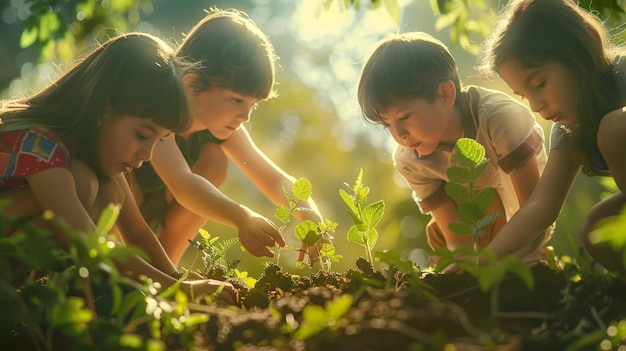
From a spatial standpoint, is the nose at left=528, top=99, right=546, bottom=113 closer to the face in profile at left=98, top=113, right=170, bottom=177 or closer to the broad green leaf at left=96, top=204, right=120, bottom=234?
the face in profile at left=98, top=113, right=170, bottom=177

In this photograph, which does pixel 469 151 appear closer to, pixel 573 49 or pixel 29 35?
pixel 573 49

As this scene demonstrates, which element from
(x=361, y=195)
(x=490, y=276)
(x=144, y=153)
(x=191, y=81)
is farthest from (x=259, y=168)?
(x=490, y=276)

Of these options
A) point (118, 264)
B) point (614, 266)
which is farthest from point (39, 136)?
point (614, 266)

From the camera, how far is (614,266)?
7.49ft

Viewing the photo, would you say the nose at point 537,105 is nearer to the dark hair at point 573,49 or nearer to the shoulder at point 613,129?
the dark hair at point 573,49

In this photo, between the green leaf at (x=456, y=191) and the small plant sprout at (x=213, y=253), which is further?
the small plant sprout at (x=213, y=253)

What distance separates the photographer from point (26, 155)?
203 cm

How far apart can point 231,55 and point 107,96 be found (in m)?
1.37

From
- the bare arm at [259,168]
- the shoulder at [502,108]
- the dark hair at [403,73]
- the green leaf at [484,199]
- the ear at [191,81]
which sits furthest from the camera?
the bare arm at [259,168]

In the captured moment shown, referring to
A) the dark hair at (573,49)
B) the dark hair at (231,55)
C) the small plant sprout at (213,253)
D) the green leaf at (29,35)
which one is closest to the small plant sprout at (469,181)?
the small plant sprout at (213,253)

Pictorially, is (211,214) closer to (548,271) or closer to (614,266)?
(614,266)

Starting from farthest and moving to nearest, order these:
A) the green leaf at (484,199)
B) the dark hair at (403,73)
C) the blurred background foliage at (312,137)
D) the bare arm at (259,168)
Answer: the blurred background foliage at (312,137) → the bare arm at (259,168) → the dark hair at (403,73) → the green leaf at (484,199)

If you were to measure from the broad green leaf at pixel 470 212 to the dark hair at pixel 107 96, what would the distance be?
1.45 metres

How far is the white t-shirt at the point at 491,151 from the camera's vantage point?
3.02m
